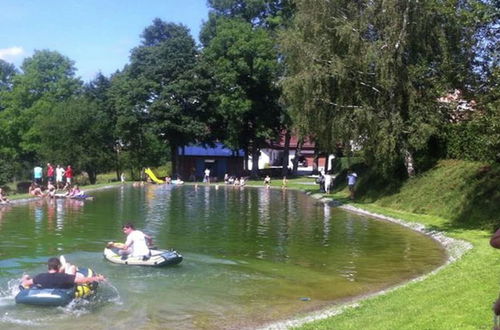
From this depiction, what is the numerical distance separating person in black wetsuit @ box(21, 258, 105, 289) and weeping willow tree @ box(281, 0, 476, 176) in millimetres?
20605

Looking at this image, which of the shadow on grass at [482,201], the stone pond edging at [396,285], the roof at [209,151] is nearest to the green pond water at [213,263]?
the stone pond edging at [396,285]

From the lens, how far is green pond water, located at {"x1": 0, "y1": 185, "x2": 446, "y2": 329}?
11.4 metres

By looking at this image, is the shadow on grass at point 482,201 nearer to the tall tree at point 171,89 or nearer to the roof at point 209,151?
the tall tree at point 171,89

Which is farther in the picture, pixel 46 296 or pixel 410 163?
pixel 410 163

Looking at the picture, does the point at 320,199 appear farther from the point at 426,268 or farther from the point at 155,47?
the point at 155,47

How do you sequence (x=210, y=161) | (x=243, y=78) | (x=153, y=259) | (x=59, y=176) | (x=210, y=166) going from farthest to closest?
(x=210, y=166), (x=210, y=161), (x=243, y=78), (x=59, y=176), (x=153, y=259)

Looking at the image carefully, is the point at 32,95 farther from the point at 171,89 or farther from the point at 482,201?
the point at 482,201

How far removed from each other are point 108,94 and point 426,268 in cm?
5818

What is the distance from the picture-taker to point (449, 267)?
14.4 meters

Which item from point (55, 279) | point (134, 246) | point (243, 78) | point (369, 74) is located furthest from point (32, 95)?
point (55, 279)

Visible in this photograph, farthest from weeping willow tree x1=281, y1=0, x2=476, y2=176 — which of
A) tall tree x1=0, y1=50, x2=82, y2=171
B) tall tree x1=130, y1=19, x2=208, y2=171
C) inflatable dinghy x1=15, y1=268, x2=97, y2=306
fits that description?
tall tree x1=0, y1=50, x2=82, y2=171

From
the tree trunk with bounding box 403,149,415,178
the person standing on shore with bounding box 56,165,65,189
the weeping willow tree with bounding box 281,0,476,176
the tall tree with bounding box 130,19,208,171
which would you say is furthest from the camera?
the tall tree with bounding box 130,19,208,171

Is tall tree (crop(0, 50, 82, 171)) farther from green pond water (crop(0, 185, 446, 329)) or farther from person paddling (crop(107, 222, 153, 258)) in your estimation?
person paddling (crop(107, 222, 153, 258))

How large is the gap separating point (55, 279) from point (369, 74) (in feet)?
75.8
